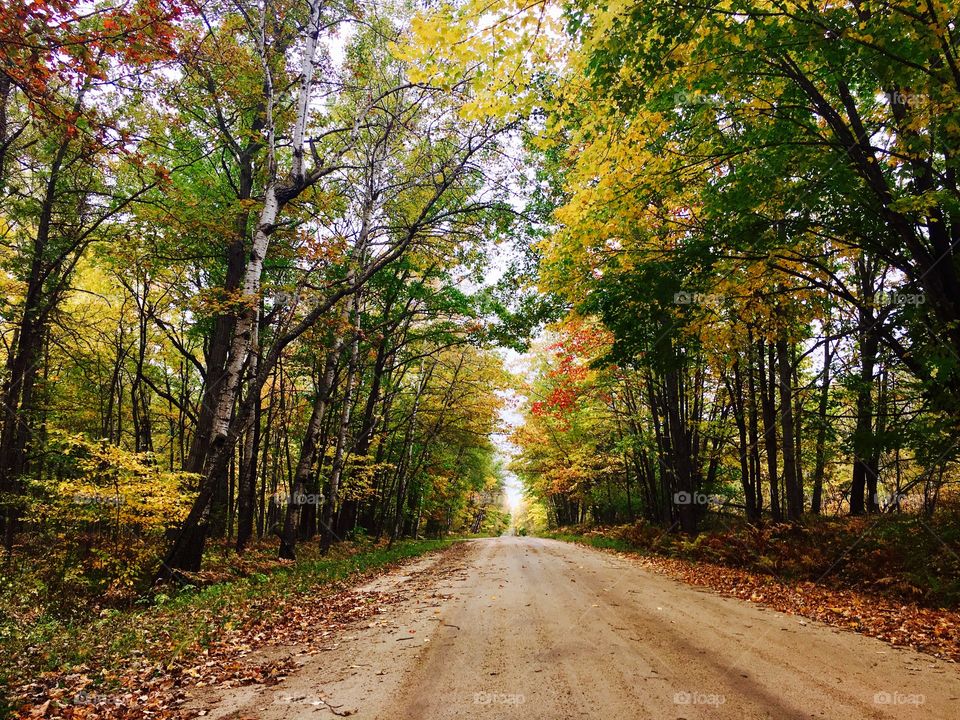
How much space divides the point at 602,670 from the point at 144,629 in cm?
576

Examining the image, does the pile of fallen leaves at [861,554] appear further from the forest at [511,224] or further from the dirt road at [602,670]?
the dirt road at [602,670]

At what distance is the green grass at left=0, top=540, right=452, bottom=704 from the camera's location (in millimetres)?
4934

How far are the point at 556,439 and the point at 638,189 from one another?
1917 centimetres

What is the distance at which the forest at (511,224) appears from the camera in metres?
5.04

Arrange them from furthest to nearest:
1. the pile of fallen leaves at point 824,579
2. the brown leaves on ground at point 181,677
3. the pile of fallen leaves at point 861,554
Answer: the pile of fallen leaves at point 861,554 < the pile of fallen leaves at point 824,579 < the brown leaves on ground at point 181,677

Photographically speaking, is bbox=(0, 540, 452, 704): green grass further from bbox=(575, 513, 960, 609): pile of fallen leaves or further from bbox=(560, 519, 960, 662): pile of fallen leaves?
bbox=(575, 513, 960, 609): pile of fallen leaves

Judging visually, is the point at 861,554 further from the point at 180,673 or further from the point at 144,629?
the point at 144,629

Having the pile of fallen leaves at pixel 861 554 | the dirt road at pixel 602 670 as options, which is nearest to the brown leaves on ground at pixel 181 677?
the dirt road at pixel 602 670

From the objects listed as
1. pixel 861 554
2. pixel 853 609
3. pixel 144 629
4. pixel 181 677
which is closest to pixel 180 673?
pixel 181 677

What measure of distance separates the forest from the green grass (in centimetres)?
8

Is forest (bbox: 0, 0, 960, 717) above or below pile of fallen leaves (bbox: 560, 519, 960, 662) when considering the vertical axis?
above

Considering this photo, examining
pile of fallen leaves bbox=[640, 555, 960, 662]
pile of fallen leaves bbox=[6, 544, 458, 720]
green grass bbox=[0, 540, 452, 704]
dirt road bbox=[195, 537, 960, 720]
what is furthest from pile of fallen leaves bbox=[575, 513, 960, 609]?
green grass bbox=[0, 540, 452, 704]

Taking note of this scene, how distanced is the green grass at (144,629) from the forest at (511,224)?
8 centimetres

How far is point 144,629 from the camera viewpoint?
6.05m
